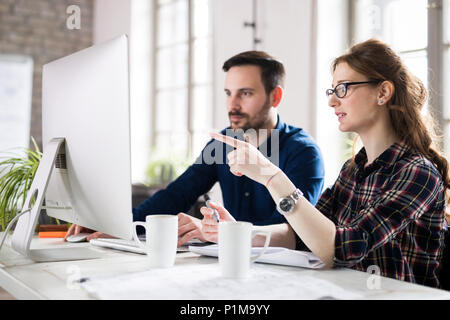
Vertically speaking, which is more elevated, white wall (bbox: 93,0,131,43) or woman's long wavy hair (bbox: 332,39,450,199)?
white wall (bbox: 93,0,131,43)

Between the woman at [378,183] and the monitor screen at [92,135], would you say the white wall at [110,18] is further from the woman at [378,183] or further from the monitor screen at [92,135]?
the woman at [378,183]

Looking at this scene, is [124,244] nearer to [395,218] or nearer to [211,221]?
[211,221]

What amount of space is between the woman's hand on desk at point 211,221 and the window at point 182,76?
3465 millimetres

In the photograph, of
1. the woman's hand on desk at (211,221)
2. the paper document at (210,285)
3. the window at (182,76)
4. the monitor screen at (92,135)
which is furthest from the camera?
the window at (182,76)

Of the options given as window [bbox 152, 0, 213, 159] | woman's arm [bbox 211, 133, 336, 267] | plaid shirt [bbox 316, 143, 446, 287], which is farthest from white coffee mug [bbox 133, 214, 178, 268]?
window [bbox 152, 0, 213, 159]

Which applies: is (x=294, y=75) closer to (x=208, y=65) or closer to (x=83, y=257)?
(x=208, y=65)

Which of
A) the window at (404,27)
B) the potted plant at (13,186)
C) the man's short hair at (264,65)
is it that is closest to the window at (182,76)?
the window at (404,27)

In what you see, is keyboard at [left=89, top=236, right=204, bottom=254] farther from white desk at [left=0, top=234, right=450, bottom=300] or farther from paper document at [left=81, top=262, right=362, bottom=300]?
paper document at [left=81, top=262, right=362, bottom=300]

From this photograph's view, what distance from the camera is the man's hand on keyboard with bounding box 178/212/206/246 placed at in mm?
1410

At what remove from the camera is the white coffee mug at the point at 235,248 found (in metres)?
1.00

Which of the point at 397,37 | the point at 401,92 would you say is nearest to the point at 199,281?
the point at 401,92

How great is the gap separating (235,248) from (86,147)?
0.48 meters

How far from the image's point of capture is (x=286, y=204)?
1176mm

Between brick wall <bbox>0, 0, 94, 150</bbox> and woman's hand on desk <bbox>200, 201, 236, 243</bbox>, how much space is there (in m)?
4.36
